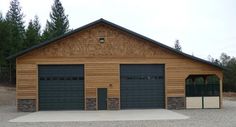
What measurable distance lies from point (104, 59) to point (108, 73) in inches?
39.2

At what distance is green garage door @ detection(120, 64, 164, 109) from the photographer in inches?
1137

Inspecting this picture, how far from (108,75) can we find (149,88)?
2.99 m

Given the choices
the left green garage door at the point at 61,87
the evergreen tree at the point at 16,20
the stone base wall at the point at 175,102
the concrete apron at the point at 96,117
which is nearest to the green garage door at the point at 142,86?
the stone base wall at the point at 175,102

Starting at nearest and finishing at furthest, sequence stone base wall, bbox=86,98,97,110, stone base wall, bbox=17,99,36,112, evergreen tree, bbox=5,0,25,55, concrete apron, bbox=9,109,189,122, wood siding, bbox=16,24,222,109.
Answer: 1. concrete apron, bbox=9,109,189,122
2. stone base wall, bbox=17,99,36,112
3. wood siding, bbox=16,24,222,109
4. stone base wall, bbox=86,98,97,110
5. evergreen tree, bbox=5,0,25,55

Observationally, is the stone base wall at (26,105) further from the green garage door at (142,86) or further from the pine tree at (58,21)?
the pine tree at (58,21)

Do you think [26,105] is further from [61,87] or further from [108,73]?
[108,73]

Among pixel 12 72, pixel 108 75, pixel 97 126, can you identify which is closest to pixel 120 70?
pixel 108 75

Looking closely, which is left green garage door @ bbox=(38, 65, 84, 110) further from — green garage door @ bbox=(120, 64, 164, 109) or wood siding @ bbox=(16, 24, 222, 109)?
green garage door @ bbox=(120, 64, 164, 109)

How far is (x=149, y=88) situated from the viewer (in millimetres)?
29016

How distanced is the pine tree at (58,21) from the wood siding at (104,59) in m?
41.0

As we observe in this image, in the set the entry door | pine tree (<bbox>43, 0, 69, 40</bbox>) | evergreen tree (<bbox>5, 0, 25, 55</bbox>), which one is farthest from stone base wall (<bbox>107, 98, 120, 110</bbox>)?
pine tree (<bbox>43, 0, 69, 40</bbox>)

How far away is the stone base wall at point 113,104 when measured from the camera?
2862 cm

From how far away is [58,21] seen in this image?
2825 inches

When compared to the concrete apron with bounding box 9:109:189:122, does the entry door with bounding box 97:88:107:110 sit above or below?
above
